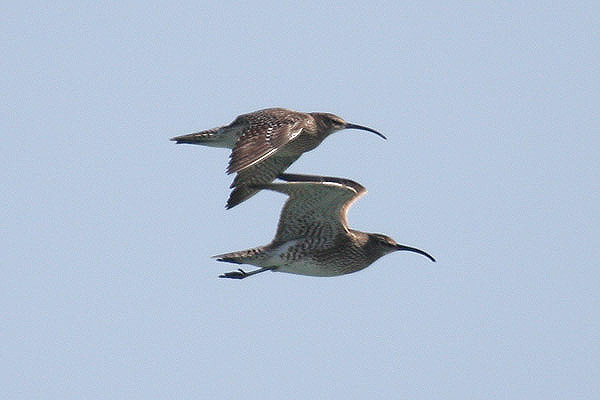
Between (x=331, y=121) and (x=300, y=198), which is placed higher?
(x=331, y=121)

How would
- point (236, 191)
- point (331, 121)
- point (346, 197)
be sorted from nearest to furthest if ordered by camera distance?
point (346, 197) < point (236, 191) < point (331, 121)

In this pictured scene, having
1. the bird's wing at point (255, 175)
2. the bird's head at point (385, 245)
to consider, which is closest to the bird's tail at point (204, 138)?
the bird's wing at point (255, 175)

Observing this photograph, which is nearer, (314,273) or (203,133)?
(314,273)

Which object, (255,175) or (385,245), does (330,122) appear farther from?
(385,245)

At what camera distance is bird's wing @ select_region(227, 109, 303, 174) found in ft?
76.8

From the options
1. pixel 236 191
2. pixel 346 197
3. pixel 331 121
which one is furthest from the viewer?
pixel 331 121

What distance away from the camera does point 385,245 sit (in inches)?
979

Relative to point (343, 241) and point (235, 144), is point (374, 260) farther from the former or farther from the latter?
point (235, 144)

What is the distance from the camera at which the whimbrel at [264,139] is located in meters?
23.9

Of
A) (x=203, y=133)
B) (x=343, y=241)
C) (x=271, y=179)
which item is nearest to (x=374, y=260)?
(x=343, y=241)

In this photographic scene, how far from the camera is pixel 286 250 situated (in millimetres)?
24281

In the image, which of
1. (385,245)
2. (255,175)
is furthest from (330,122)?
(385,245)

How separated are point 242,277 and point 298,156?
2.51 m

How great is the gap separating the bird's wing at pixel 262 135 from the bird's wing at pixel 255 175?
404 mm
